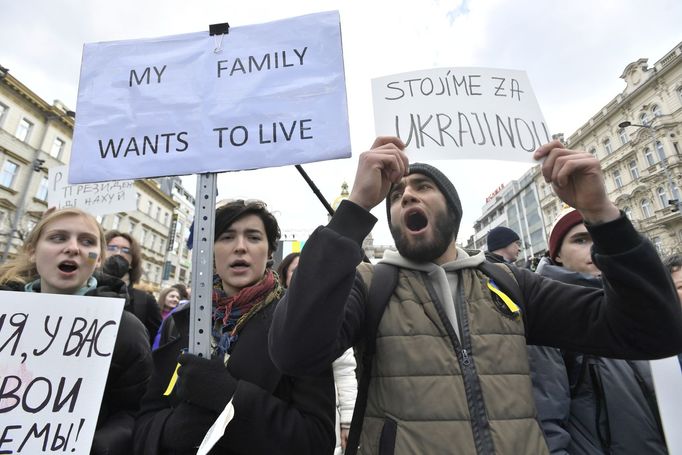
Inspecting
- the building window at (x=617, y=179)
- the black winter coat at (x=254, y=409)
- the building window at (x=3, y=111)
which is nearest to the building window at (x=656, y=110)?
the building window at (x=617, y=179)

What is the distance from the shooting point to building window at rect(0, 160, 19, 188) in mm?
23531

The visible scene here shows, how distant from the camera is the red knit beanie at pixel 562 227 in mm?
2303

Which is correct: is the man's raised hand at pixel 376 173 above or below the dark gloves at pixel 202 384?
above

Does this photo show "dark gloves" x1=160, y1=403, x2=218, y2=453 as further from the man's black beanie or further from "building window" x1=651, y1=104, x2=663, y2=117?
"building window" x1=651, y1=104, x2=663, y2=117

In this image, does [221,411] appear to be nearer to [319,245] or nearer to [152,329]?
[319,245]

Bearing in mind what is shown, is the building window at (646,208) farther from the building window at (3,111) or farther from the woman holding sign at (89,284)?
the building window at (3,111)

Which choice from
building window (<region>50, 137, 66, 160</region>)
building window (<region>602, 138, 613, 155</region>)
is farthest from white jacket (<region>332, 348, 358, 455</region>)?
building window (<region>602, 138, 613, 155</region>)

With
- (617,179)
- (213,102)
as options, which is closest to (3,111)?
(213,102)

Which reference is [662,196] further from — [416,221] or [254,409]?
[254,409]

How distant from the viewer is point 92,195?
156 inches

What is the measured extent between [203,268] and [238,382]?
486 millimetres

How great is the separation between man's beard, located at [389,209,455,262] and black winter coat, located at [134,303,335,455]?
0.65 m

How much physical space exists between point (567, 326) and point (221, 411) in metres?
1.40

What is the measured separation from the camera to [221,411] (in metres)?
1.32
